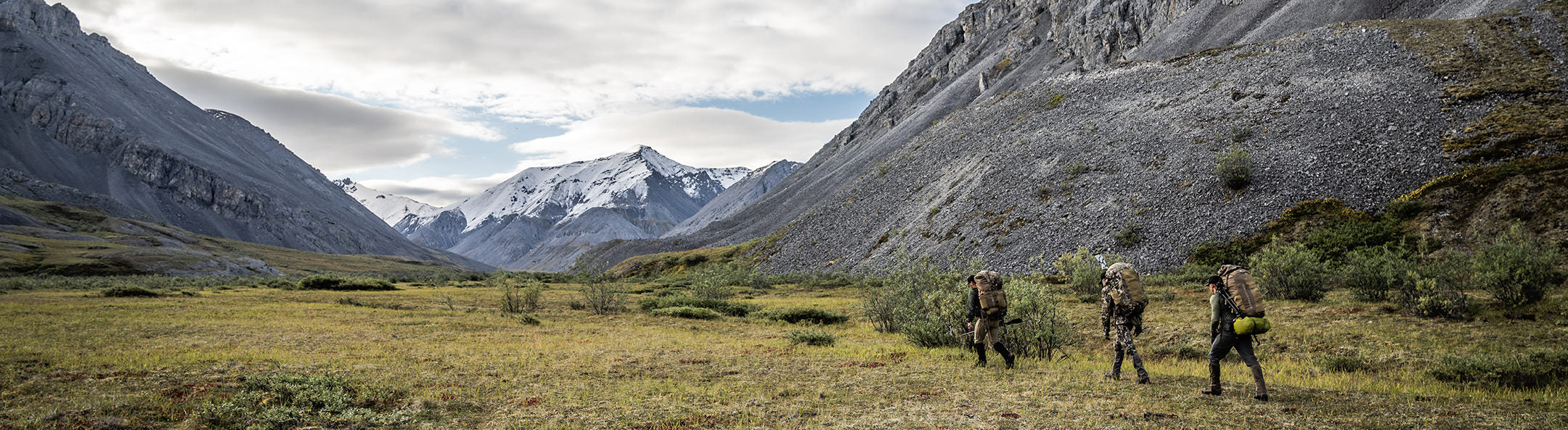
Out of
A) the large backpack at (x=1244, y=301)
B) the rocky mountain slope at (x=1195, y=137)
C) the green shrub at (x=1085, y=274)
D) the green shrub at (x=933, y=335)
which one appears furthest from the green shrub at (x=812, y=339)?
the rocky mountain slope at (x=1195, y=137)

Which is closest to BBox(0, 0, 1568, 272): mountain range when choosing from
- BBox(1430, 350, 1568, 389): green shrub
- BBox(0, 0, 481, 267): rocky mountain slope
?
BBox(1430, 350, 1568, 389): green shrub

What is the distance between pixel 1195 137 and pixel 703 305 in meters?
36.7

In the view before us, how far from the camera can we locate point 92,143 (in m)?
184

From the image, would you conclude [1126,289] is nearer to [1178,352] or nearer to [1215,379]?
[1215,379]

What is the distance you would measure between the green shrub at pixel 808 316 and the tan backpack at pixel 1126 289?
1425cm

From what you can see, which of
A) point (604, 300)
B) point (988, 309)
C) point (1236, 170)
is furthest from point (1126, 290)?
point (1236, 170)

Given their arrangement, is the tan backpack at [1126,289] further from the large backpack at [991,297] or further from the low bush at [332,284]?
the low bush at [332,284]

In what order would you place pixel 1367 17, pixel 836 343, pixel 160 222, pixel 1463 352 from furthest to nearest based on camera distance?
pixel 160 222 < pixel 1367 17 < pixel 836 343 < pixel 1463 352

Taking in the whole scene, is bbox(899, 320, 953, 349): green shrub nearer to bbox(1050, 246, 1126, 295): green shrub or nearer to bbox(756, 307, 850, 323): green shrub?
bbox(756, 307, 850, 323): green shrub

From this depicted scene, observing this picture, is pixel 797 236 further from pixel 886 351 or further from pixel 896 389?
Answer: pixel 896 389

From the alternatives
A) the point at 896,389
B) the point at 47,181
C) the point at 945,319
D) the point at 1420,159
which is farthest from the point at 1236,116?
the point at 47,181

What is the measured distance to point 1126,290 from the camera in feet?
36.5

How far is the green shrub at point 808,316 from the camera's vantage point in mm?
25078

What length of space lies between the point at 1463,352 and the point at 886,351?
11.2m
